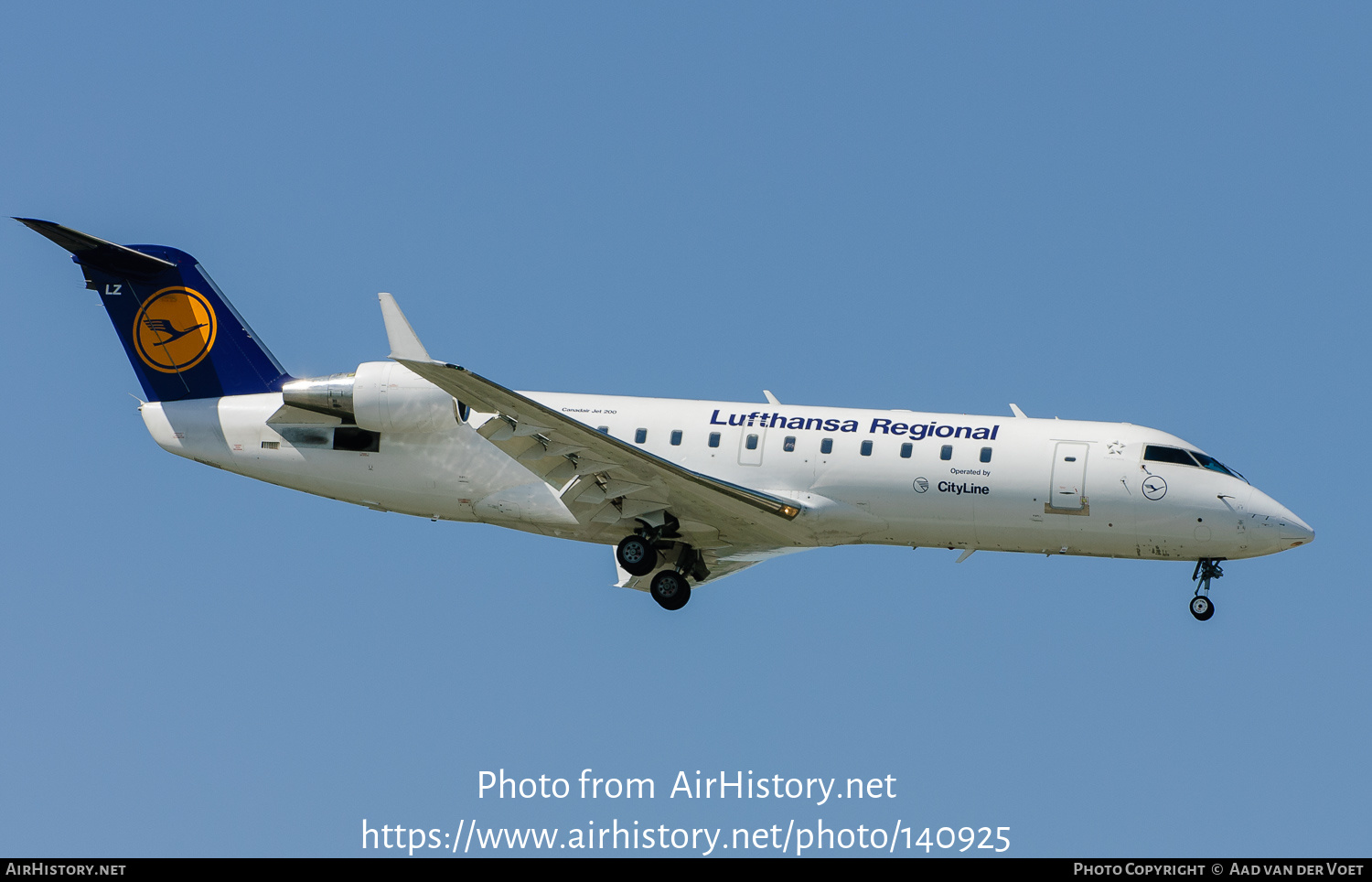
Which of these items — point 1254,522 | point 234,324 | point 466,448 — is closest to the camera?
point 1254,522

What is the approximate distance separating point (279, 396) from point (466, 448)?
11.7ft

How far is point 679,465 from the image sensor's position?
24.6m

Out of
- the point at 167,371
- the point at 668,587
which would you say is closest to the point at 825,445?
the point at 668,587

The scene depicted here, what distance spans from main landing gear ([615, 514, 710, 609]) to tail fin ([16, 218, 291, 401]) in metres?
6.83

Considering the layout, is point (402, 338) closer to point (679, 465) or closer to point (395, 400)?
point (395, 400)

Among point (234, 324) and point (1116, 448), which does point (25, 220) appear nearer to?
point (234, 324)

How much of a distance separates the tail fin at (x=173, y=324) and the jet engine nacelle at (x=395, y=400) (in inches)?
96.7

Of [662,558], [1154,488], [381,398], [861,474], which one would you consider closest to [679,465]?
[662,558]

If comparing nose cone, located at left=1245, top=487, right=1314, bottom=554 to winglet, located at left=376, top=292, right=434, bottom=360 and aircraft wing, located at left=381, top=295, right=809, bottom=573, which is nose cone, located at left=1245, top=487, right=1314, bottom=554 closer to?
aircraft wing, located at left=381, top=295, right=809, bottom=573

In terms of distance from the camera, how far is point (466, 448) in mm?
25344

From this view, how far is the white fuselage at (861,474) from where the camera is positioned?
2389 centimetres

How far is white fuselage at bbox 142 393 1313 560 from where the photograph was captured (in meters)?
23.9

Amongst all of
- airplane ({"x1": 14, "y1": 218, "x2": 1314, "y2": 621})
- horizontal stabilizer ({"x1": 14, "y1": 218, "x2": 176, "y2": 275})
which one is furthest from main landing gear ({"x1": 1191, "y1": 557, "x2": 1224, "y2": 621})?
horizontal stabilizer ({"x1": 14, "y1": 218, "x2": 176, "y2": 275})

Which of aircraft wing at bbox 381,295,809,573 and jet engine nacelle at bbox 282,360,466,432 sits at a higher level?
jet engine nacelle at bbox 282,360,466,432
